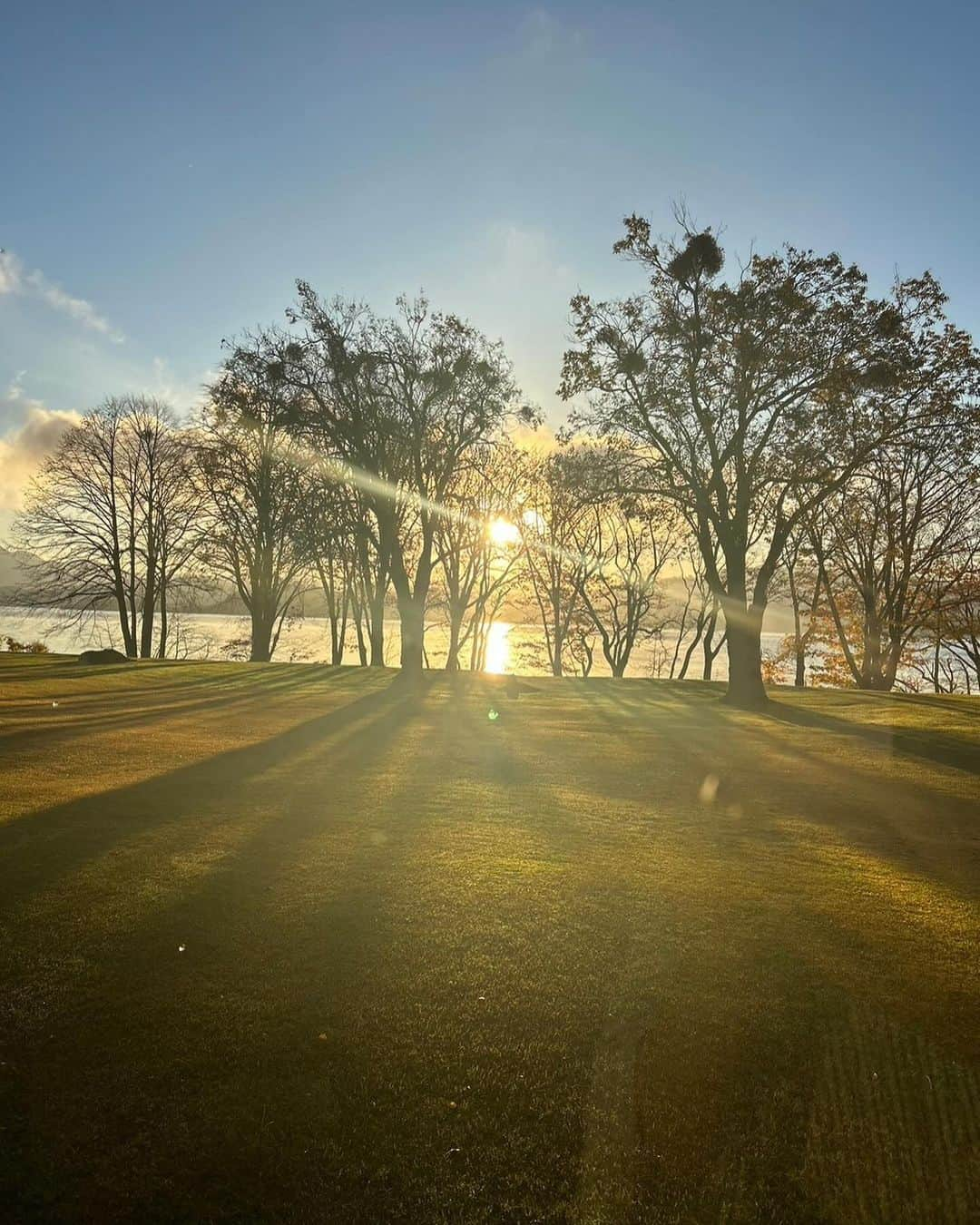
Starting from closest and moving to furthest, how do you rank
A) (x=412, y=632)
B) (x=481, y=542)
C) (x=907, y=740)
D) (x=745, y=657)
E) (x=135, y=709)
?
(x=907, y=740), (x=135, y=709), (x=745, y=657), (x=412, y=632), (x=481, y=542)

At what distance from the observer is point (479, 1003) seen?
15.3ft

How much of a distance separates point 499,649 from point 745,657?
5081 cm

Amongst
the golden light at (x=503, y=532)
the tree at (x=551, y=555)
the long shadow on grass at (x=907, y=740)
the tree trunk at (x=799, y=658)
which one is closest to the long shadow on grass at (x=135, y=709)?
the long shadow on grass at (x=907, y=740)

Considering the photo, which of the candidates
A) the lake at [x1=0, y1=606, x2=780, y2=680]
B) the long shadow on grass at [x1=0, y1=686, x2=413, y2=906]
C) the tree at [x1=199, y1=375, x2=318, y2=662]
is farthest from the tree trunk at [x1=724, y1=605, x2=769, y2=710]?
the lake at [x1=0, y1=606, x2=780, y2=680]

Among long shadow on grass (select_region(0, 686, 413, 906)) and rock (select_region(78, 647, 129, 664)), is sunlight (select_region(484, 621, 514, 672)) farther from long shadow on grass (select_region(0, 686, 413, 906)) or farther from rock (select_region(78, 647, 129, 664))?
long shadow on grass (select_region(0, 686, 413, 906))

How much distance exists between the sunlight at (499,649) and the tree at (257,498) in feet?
75.1

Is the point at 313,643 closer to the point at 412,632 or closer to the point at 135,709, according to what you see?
the point at 412,632

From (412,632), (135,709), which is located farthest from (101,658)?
(135,709)

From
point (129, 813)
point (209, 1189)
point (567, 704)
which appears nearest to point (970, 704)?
point (567, 704)

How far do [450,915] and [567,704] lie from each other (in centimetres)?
1655

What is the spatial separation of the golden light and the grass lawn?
38.1 metres

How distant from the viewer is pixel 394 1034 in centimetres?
429

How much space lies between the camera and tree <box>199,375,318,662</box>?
31.1 meters

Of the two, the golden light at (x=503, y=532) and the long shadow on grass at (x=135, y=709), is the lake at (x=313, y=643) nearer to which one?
the golden light at (x=503, y=532)
